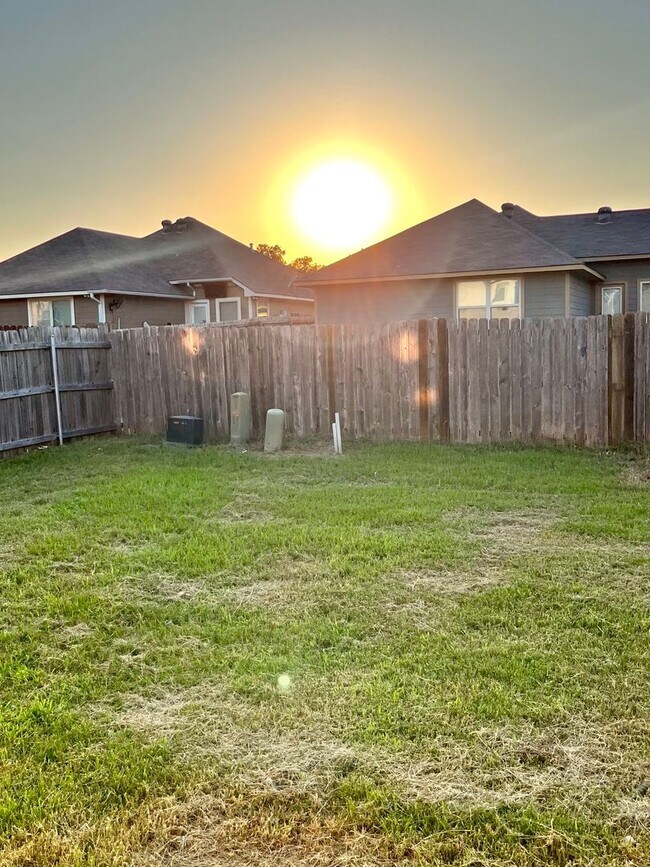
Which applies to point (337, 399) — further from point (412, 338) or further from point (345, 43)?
point (345, 43)

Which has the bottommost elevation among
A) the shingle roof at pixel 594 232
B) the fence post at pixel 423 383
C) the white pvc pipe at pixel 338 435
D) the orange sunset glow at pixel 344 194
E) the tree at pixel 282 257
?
the white pvc pipe at pixel 338 435

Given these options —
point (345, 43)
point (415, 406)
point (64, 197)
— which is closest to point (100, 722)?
point (415, 406)

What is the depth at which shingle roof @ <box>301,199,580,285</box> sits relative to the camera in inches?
647

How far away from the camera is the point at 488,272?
645 inches

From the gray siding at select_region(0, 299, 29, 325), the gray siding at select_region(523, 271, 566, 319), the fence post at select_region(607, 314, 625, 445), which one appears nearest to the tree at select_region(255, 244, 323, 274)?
the gray siding at select_region(0, 299, 29, 325)

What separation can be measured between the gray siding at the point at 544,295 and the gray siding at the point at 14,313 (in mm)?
15780

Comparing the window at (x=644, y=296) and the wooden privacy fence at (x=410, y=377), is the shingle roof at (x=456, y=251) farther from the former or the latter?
the wooden privacy fence at (x=410, y=377)

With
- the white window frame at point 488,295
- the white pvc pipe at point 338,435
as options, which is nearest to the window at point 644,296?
the white window frame at point 488,295

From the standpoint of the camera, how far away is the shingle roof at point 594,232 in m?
18.7

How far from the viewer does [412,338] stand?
11227mm

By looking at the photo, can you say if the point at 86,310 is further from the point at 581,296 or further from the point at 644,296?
the point at 644,296

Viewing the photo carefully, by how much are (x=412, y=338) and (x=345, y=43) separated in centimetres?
626

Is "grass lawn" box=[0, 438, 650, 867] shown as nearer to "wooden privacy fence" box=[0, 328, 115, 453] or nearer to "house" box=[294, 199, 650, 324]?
"wooden privacy fence" box=[0, 328, 115, 453]

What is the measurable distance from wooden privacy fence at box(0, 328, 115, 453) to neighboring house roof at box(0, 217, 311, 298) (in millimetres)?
10080
